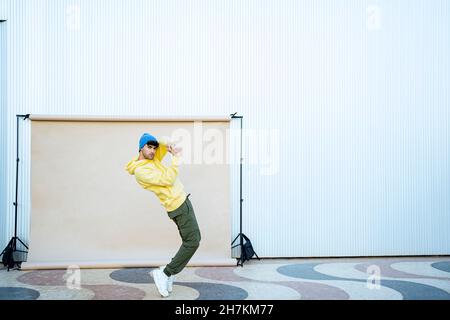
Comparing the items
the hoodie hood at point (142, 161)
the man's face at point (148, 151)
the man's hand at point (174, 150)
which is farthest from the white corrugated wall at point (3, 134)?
the man's hand at point (174, 150)

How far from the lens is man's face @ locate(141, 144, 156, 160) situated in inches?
176

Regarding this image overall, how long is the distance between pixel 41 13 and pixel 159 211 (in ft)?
10.0

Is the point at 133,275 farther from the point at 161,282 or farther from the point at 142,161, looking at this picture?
the point at 142,161

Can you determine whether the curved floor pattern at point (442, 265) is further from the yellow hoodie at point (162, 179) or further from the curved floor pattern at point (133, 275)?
the curved floor pattern at point (133, 275)

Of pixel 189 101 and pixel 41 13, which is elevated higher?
pixel 41 13

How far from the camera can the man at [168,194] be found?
174 inches

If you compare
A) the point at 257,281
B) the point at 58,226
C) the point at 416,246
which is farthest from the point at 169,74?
the point at 416,246

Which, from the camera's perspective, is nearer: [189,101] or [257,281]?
[257,281]

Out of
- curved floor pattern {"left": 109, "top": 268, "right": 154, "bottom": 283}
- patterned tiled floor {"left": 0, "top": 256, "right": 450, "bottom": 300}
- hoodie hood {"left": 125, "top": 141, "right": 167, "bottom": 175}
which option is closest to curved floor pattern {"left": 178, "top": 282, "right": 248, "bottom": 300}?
patterned tiled floor {"left": 0, "top": 256, "right": 450, "bottom": 300}

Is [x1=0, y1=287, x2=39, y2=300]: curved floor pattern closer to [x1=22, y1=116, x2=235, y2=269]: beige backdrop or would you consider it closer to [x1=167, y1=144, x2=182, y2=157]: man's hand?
[x1=22, y1=116, x2=235, y2=269]: beige backdrop

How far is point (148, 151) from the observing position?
14.7 ft

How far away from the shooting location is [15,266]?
581 cm

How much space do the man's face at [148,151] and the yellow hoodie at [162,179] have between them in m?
0.06
